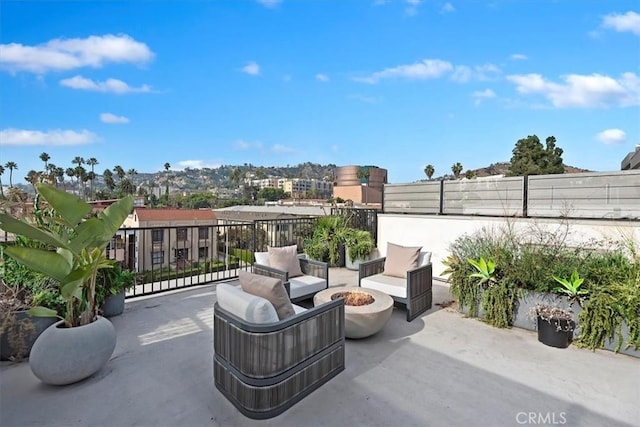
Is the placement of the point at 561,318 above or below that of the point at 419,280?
below

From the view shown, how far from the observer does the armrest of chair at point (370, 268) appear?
4.48 metres

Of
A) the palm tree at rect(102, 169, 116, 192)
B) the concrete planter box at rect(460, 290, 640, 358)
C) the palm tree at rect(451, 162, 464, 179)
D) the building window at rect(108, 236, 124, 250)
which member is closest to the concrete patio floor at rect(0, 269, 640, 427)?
the concrete planter box at rect(460, 290, 640, 358)

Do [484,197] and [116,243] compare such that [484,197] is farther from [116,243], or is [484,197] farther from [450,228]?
[116,243]

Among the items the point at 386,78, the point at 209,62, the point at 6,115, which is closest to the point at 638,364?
the point at 6,115

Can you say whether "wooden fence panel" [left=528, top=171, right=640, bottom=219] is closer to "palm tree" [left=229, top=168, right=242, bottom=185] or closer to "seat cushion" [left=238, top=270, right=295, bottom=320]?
"seat cushion" [left=238, top=270, right=295, bottom=320]

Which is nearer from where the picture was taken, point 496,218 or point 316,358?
point 316,358

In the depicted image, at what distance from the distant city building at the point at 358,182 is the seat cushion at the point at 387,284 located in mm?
56186

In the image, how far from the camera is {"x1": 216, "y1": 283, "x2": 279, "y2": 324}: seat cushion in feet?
7.01

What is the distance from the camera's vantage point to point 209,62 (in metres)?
9.81

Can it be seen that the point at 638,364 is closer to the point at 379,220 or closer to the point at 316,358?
the point at 316,358

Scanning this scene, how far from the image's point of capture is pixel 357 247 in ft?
22.4

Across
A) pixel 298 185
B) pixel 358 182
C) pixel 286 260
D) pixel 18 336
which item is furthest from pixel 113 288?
pixel 298 185

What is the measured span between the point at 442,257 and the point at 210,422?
5215mm

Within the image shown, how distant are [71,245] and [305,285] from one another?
2.72m
